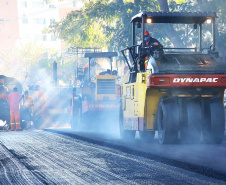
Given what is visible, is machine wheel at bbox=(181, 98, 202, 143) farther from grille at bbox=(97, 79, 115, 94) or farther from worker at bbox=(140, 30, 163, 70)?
grille at bbox=(97, 79, 115, 94)

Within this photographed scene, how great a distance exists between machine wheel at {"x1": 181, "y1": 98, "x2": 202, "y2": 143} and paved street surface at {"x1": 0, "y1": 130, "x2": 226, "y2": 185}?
439 mm

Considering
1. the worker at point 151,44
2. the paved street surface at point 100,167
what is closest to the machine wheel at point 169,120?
the paved street surface at point 100,167

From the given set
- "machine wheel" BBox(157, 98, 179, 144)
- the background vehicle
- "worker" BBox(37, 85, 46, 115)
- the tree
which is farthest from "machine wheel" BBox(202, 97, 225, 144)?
the tree

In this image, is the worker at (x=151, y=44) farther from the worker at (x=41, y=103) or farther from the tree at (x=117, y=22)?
the tree at (x=117, y=22)

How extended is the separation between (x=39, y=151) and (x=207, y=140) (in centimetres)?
332

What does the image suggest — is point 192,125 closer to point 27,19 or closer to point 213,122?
point 213,122

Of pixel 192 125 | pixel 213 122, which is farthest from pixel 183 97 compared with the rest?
pixel 213 122

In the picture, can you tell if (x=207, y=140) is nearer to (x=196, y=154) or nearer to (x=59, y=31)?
(x=196, y=154)

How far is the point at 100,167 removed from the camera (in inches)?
280

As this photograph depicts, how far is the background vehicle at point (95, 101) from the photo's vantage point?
1970 cm

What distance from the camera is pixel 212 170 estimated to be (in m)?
6.54

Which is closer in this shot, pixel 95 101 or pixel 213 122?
pixel 213 122

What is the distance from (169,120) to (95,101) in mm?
11096

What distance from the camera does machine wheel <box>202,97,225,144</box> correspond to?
31.8 ft
